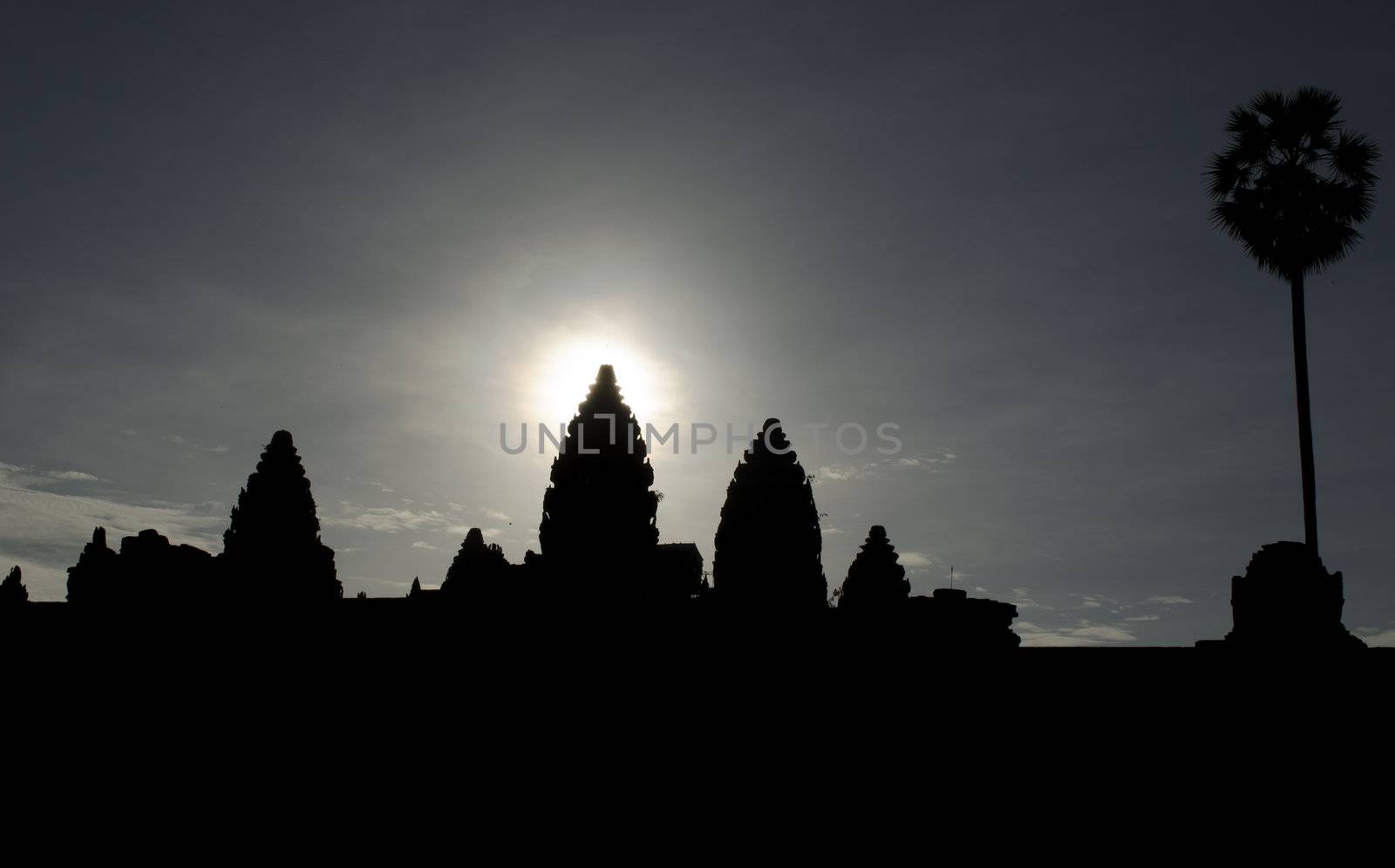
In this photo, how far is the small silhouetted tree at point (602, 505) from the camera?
32438mm

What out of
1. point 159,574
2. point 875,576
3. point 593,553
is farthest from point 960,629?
point 159,574

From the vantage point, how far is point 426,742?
17.2 metres

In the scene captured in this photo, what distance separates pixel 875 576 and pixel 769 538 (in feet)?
15.3

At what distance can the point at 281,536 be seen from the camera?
33.2 m

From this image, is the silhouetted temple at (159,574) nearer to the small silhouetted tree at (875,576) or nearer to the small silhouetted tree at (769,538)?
the small silhouetted tree at (769,538)

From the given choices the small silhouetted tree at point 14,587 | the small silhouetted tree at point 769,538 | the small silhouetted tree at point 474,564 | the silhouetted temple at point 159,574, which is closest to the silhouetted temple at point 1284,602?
the small silhouetted tree at point 769,538

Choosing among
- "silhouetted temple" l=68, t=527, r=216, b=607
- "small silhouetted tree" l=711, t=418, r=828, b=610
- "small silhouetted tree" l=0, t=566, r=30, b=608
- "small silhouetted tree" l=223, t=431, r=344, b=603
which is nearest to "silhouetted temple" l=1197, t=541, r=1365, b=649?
"small silhouetted tree" l=711, t=418, r=828, b=610

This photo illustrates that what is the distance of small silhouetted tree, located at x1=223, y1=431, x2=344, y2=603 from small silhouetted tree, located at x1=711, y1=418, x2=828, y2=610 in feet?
41.2

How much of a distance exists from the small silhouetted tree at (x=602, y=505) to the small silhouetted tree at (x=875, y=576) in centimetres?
826

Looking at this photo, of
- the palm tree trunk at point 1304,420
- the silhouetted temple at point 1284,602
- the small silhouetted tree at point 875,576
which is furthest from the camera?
the small silhouetted tree at point 875,576

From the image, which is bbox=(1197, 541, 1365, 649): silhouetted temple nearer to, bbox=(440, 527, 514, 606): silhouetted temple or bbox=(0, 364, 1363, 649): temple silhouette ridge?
bbox=(0, 364, 1363, 649): temple silhouette ridge

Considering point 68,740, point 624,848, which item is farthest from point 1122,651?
point 68,740

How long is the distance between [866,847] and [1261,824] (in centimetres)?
568

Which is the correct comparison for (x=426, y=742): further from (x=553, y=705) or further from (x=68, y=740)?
(x=68, y=740)
